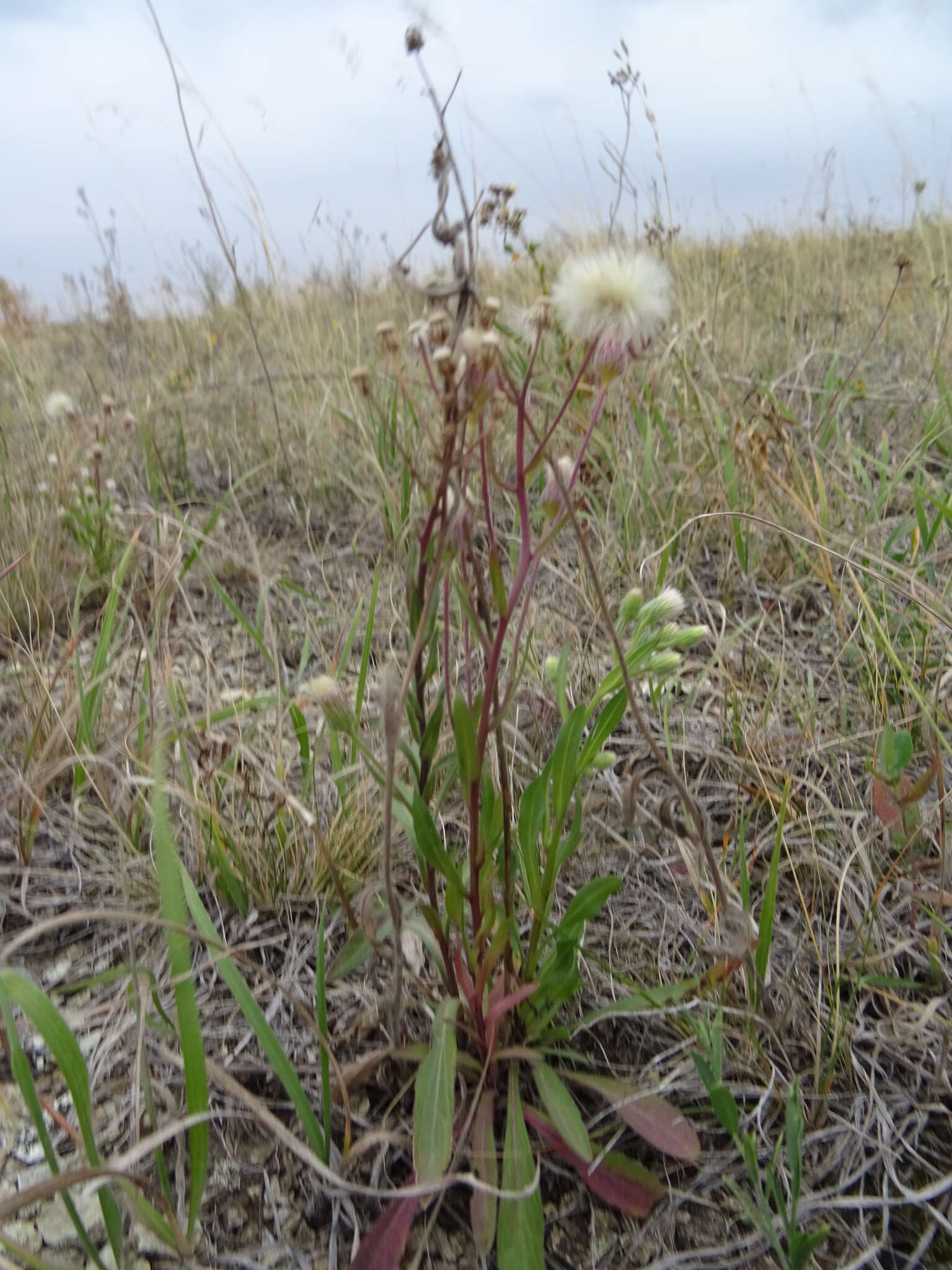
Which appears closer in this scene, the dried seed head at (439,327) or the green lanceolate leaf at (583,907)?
the dried seed head at (439,327)

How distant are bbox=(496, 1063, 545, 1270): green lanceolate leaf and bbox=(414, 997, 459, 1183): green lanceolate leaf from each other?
68mm

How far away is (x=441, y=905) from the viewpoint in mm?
1072

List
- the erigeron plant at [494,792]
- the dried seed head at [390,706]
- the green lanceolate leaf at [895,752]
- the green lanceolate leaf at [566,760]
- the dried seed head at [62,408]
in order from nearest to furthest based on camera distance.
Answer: the dried seed head at [390,706] < the erigeron plant at [494,792] < the green lanceolate leaf at [566,760] < the green lanceolate leaf at [895,752] < the dried seed head at [62,408]

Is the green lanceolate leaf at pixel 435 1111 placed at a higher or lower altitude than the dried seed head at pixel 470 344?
lower

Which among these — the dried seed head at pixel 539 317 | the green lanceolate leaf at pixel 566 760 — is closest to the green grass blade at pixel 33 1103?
the green lanceolate leaf at pixel 566 760

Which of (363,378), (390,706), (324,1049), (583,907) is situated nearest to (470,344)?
(363,378)

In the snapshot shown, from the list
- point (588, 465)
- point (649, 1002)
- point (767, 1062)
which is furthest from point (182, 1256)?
point (588, 465)

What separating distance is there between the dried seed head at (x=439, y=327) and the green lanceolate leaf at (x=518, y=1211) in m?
0.77

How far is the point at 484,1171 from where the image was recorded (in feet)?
2.62

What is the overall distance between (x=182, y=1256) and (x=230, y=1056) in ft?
0.67

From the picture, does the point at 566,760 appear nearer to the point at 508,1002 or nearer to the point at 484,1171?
the point at 508,1002

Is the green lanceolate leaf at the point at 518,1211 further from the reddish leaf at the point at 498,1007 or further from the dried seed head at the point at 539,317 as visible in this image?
the dried seed head at the point at 539,317

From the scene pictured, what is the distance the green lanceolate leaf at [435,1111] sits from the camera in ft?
2.42

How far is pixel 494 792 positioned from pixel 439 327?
1.51 ft
